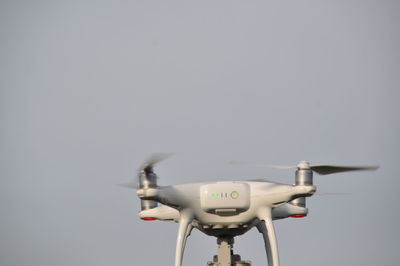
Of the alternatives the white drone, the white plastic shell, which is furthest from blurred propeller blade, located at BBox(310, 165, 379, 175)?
the white plastic shell

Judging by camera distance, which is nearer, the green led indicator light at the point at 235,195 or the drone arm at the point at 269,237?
the drone arm at the point at 269,237

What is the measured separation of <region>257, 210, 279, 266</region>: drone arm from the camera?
71188mm

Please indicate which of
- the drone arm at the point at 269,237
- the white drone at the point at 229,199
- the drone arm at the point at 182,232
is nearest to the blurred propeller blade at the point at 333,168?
the white drone at the point at 229,199

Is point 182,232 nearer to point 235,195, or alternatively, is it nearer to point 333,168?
point 235,195

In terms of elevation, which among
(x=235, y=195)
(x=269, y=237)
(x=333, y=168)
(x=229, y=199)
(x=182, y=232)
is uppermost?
(x=333, y=168)

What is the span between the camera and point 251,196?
72.8m

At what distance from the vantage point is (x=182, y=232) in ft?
236

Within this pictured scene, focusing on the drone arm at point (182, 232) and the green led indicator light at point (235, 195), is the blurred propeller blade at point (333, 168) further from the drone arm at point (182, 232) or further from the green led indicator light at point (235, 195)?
the drone arm at point (182, 232)

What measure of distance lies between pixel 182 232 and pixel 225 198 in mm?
4363

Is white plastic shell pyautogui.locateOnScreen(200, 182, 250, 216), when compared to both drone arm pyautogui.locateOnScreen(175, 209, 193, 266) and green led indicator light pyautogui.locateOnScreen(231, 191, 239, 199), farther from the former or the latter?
drone arm pyautogui.locateOnScreen(175, 209, 193, 266)

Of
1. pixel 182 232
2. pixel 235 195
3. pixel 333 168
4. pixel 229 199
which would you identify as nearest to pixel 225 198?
pixel 229 199

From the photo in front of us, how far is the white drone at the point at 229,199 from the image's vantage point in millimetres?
70625

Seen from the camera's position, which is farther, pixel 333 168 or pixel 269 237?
pixel 269 237

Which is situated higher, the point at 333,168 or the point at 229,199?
the point at 333,168
